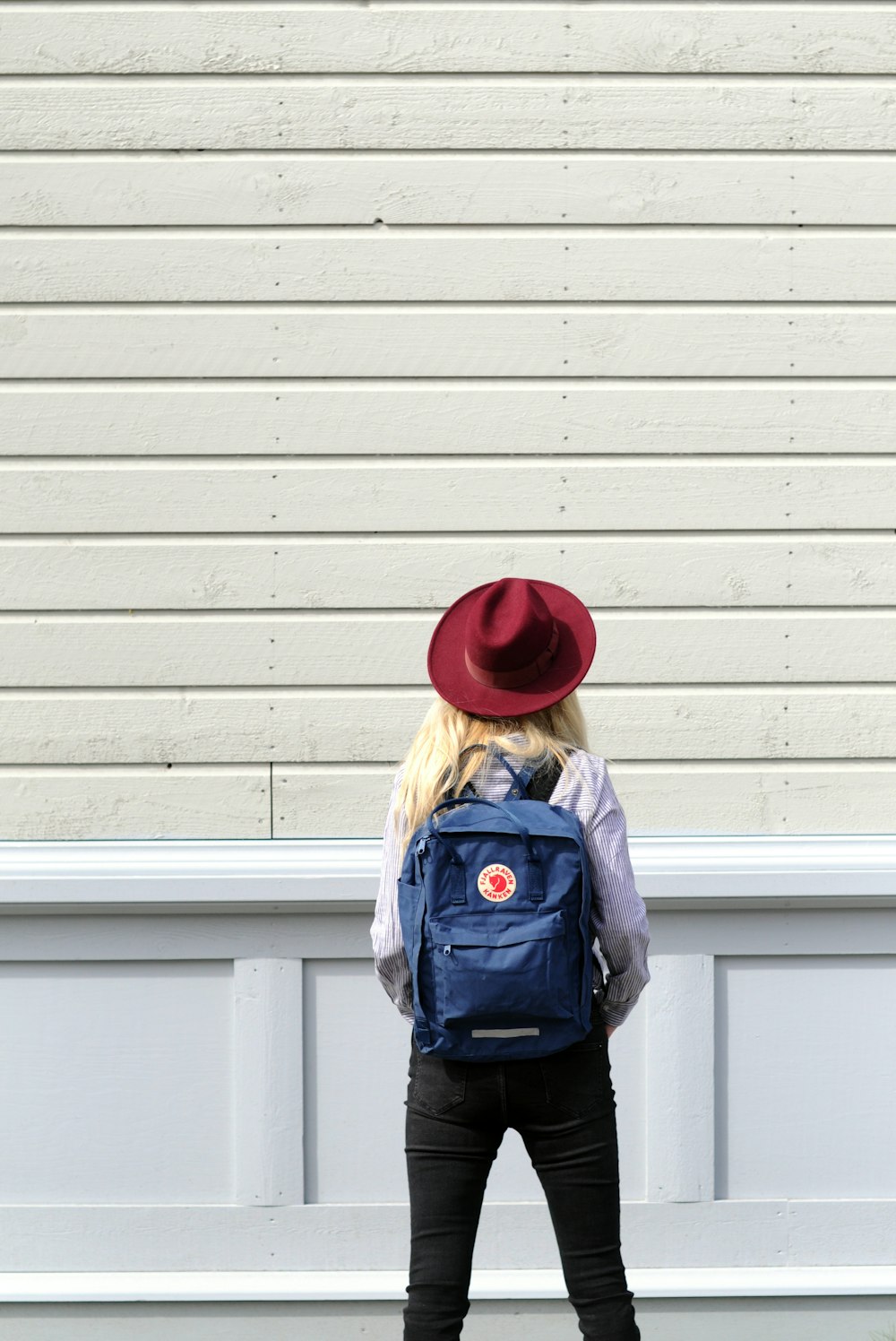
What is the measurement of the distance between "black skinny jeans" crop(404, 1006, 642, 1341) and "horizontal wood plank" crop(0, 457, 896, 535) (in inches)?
61.5

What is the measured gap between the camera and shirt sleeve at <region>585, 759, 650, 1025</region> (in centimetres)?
219

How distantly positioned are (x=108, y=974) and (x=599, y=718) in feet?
4.86

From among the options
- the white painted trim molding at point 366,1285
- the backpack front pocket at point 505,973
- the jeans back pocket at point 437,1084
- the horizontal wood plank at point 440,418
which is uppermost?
the horizontal wood plank at point 440,418

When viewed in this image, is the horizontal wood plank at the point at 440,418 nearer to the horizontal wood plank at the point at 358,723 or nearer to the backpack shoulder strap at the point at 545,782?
the horizontal wood plank at the point at 358,723

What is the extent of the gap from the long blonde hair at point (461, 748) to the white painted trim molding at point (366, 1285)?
64.9 inches

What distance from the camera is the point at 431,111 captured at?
3324 millimetres

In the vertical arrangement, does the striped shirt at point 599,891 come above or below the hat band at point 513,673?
below

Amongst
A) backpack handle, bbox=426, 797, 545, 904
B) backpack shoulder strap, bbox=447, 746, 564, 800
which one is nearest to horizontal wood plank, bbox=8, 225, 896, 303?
backpack shoulder strap, bbox=447, 746, 564, 800

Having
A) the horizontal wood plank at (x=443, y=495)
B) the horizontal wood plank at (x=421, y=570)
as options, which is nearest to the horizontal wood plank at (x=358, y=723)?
the horizontal wood plank at (x=421, y=570)

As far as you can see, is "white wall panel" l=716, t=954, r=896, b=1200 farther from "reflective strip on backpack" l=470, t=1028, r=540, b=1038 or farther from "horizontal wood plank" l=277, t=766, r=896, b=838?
"reflective strip on backpack" l=470, t=1028, r=540, b=1038

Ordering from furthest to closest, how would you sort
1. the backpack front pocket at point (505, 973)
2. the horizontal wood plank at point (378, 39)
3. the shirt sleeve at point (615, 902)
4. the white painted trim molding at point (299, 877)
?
the horizontal wood plank at point (378, 39), the white painted trim molding at point (299, 877), the shirt sleeve at point (615, 902), the backpack front pocket at point (505, 973)

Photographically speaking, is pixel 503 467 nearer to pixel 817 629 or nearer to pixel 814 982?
pixel 817 629

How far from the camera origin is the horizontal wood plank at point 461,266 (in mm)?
3326

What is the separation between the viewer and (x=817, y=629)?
11.0 feet
